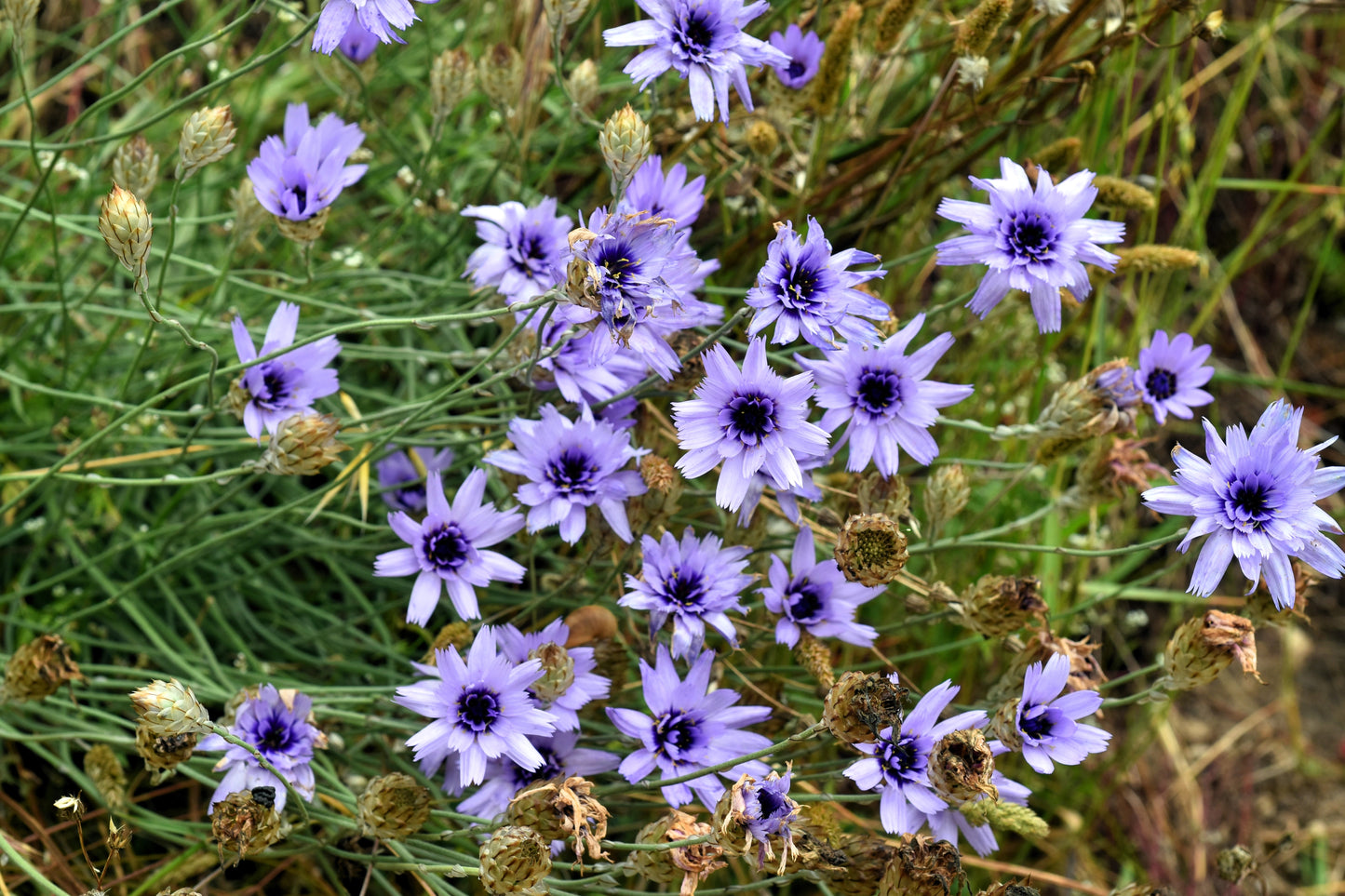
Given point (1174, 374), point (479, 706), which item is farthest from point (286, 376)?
point (1174, 374)

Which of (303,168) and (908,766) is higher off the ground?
(303,168)

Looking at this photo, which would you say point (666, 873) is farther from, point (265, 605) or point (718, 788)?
point (265, 605)

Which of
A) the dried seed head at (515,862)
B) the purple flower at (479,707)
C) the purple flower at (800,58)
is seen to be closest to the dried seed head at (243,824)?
the purple flower at (479,707)

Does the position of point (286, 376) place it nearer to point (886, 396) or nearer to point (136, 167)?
point (136, 167)

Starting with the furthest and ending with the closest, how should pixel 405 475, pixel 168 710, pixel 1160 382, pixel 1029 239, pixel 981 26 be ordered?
pixel 405 475, pixel 1160 382, pixel 981 26, pixel 1029 239, pixel 168 710

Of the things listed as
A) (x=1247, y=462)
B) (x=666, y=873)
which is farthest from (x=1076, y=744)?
(x=666, y=873)

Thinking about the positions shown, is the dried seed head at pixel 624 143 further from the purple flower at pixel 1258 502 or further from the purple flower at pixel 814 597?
the purple flower at pixel 1258 502

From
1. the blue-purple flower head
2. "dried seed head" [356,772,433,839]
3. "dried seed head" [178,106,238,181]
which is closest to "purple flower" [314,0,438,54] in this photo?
"dried seed head" [178,106,238,181]
